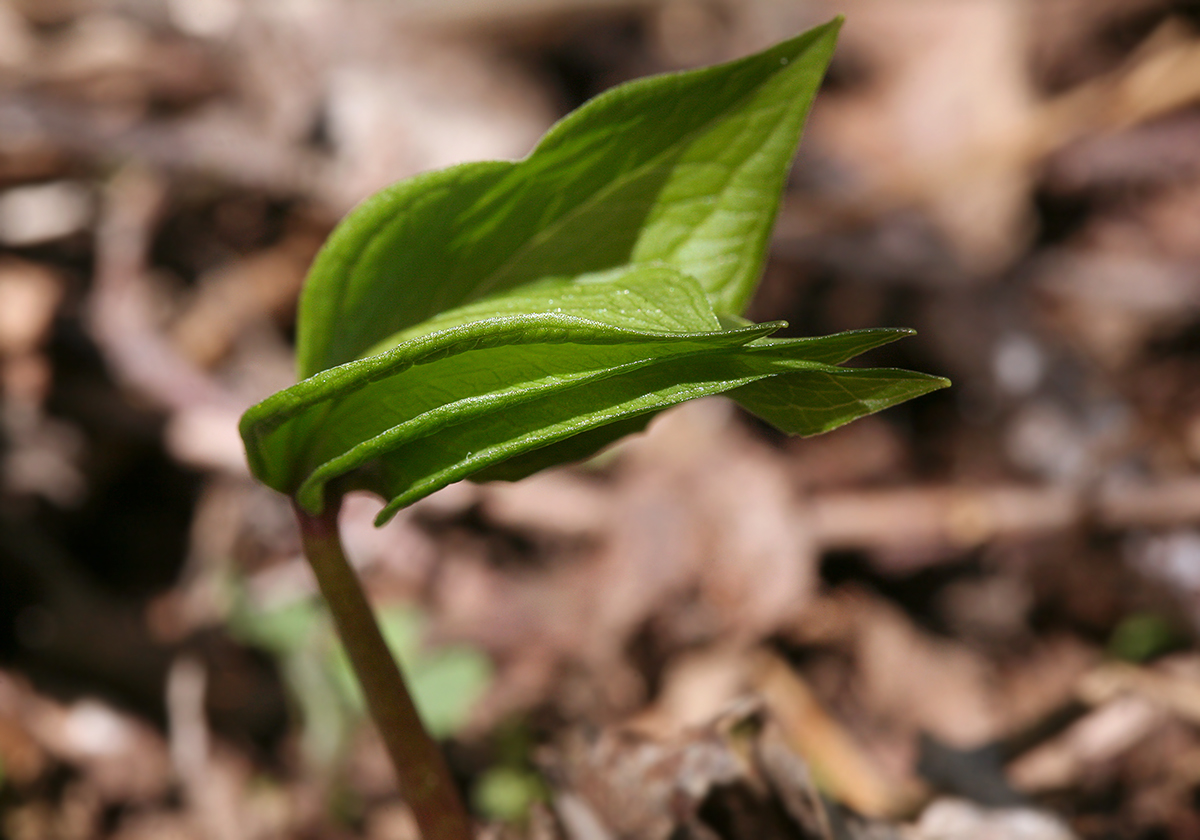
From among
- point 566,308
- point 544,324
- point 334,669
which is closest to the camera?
point 544,324

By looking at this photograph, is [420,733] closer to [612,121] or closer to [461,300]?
[461,300]

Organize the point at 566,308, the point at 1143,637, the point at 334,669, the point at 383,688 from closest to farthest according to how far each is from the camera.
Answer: the point at 566,308 → the point at 383,688 → the point at 334,669 → the point at 1143,637

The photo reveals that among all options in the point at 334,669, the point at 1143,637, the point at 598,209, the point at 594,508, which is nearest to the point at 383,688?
the point at 598,209

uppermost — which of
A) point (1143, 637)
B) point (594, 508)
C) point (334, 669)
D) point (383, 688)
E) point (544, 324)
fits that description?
point (594, 508)

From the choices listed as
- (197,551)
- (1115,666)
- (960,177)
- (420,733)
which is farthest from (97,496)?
(960,177)

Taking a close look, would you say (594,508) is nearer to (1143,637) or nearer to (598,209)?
(1143,637)

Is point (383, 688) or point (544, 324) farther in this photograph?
point (383, 688)

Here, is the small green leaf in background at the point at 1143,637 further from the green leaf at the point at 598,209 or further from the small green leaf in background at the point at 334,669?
the green leaf at the point at 598,209

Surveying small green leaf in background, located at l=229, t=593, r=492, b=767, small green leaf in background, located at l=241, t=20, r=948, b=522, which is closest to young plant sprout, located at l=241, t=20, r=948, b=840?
small green leaf in background, located at l=241, t=20, r=948, b=522

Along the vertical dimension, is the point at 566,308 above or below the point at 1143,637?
above
